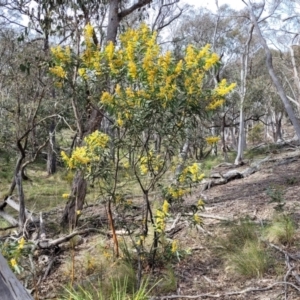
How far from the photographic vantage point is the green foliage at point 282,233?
12.0ft

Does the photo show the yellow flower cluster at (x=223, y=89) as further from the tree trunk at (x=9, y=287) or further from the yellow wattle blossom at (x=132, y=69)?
the tree trunk at (x=9, y=287)

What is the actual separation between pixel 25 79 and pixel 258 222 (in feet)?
16.2

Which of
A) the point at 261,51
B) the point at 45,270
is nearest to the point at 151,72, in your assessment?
the point at 45,270

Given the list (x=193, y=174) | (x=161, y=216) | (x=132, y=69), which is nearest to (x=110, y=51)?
→ (x=132, y=69)

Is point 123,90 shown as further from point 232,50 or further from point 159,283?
point 232,50

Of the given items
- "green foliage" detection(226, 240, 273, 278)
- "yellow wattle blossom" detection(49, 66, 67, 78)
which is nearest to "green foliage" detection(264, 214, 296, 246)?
"green foliage" detection(226, 240, 273, 278)

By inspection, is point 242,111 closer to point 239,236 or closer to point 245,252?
point 239,236

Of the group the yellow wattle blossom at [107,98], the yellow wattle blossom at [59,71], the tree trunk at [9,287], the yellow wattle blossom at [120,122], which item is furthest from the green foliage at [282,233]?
the tree trunk at [9,287]

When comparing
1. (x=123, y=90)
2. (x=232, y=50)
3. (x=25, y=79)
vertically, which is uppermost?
(x=232, y=50)

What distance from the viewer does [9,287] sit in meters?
1.23

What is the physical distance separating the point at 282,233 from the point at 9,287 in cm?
299

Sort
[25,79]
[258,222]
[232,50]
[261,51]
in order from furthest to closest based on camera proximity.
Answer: [261,51] → [232,50] → [25,79] → [258,222]

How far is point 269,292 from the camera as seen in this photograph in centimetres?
284

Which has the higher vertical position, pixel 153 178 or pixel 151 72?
pixel 151 72
